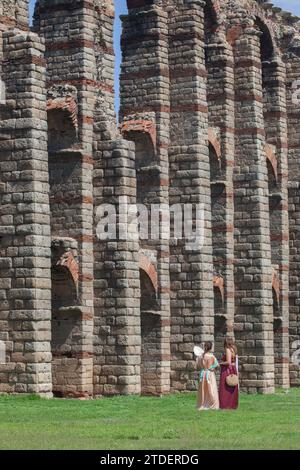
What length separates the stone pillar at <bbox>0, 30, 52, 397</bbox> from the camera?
105 feet

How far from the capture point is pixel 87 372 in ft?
118

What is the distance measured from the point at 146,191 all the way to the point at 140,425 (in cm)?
1566

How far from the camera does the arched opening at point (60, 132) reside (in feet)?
119

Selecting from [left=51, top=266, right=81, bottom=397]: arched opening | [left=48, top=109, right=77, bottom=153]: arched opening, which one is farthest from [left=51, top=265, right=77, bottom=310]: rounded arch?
[left=48, top=109, right=77, bottom=153]: arched opening

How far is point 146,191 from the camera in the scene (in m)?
40.1

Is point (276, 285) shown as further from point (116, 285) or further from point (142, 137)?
point (116, 285)

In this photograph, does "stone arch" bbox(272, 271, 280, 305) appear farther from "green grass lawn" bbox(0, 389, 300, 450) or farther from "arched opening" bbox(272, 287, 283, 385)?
"green grass lawn" bbox(0, 389, 300, 450)

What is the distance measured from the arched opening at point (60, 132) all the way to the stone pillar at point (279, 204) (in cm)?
1312

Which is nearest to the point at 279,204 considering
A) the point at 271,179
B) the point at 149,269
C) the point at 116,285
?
the point at 271,179

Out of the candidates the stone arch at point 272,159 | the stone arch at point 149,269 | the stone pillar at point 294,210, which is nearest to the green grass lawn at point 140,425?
the stone arch at point 149,269

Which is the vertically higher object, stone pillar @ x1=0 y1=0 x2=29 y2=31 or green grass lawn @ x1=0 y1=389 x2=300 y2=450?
stone pillar @ x1=0 y1=0 x2=29 y2=31

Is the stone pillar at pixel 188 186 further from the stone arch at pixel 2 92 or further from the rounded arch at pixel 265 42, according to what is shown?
the stone arch at pixel 2 92

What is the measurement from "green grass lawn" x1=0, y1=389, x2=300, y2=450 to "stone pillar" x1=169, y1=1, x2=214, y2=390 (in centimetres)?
680

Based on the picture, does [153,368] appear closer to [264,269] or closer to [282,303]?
[264,269]
